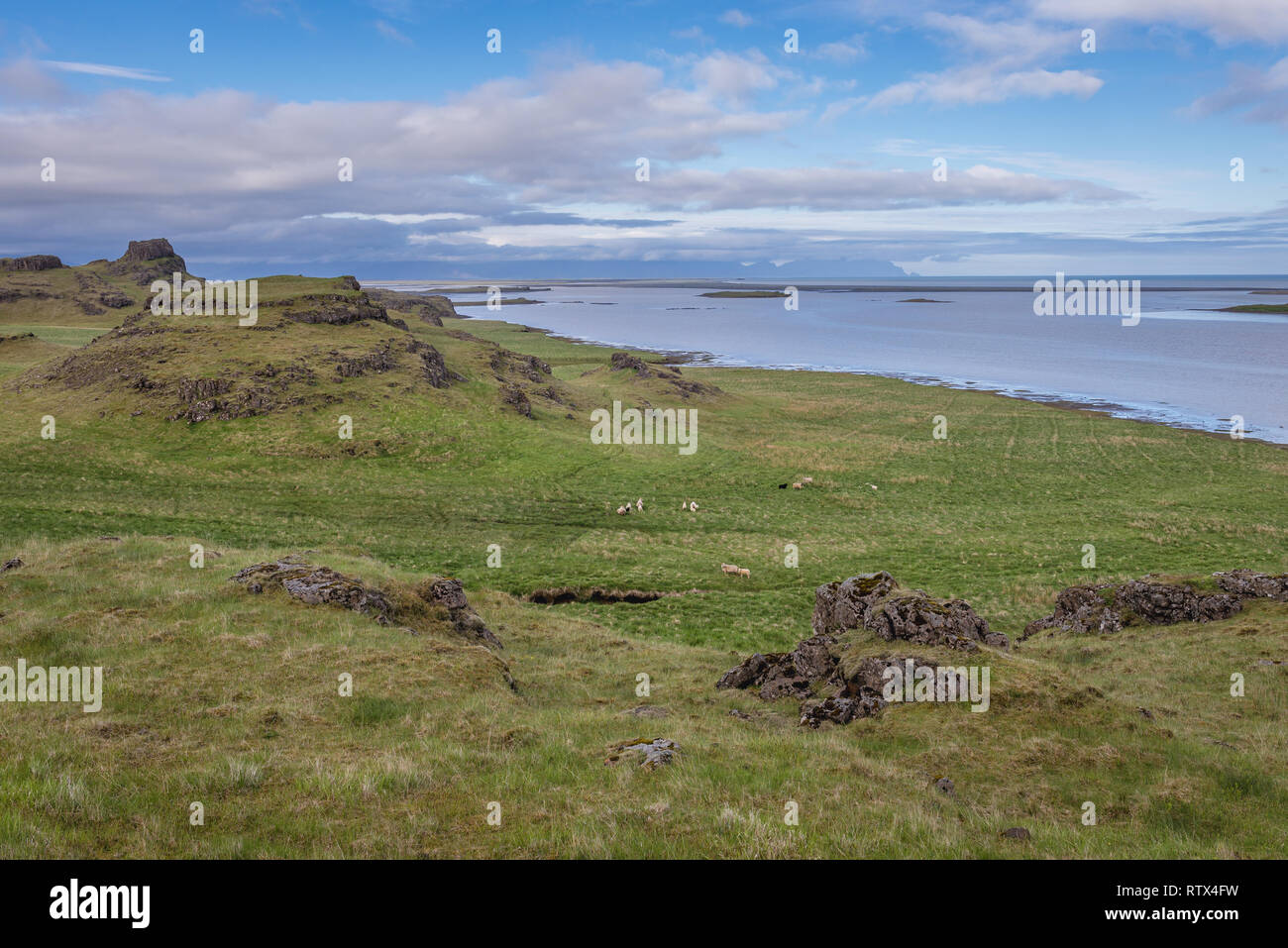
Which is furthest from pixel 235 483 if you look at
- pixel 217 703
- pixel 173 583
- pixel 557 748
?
pixel 557 748

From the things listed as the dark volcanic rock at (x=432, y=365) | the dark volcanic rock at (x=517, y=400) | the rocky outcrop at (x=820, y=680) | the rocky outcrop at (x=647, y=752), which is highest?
the dark volcanic rock at (x=432, y=365)

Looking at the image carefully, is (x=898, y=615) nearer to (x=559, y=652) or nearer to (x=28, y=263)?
(x=559, y=652)

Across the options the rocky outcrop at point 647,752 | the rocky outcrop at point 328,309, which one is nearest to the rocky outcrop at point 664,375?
the rocky outcrop at point 328,309

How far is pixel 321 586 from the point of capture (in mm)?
22031

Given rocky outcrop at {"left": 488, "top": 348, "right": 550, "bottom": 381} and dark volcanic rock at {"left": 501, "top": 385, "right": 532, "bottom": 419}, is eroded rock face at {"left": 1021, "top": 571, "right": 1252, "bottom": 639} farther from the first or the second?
rocky outcrop at {"left": 488, "top": 348, "right": 550, "bottom": 381}

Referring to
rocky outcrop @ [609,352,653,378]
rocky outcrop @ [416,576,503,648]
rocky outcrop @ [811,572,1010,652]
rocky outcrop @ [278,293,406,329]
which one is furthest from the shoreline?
rocky outcrop @ [416,576,503,648]

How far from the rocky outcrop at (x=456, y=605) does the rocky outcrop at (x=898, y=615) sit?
11230 millimetres

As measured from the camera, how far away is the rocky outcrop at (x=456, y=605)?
23.6 m

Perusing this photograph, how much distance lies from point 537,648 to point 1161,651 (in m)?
21.0

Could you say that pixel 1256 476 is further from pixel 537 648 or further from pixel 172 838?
pixel 172 838

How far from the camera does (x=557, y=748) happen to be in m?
13.4

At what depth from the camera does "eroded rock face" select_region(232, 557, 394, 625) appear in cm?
2161

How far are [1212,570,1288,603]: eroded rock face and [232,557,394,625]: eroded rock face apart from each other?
30.2m

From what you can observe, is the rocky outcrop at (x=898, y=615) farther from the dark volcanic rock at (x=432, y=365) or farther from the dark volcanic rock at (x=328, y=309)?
the dark volcanic rock at (x=328, y=309)
